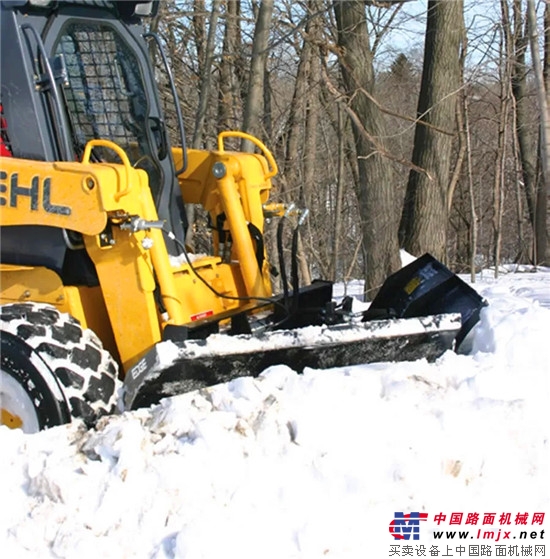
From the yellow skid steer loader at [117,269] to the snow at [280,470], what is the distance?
9.5 inches

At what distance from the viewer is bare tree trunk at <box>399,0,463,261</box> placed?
29.6 feet

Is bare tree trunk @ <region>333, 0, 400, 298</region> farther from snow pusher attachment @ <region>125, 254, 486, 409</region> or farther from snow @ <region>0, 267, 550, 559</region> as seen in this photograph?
snow @ <region>0, 267, 550, 559</region>

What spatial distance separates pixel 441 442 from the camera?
310cm

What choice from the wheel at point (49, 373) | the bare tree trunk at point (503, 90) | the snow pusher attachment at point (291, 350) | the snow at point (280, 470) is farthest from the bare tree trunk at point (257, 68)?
the snow at point (280, 470)

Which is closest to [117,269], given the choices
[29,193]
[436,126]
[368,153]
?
[29,193]

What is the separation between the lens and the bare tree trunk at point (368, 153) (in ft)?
28.7

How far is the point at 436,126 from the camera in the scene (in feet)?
29.5

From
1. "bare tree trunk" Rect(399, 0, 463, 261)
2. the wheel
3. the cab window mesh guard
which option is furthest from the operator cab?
"bare tree trunk" Rect(399, 0, 463, 261)

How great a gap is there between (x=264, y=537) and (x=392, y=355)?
56.2 inches

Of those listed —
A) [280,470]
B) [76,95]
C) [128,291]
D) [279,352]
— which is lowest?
[280,470]

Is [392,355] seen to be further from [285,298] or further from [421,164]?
[421,164]

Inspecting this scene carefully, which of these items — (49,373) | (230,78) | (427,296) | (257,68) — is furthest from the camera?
(230,78)

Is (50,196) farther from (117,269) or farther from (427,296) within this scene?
(427,296)

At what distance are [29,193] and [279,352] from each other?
1489 mm
